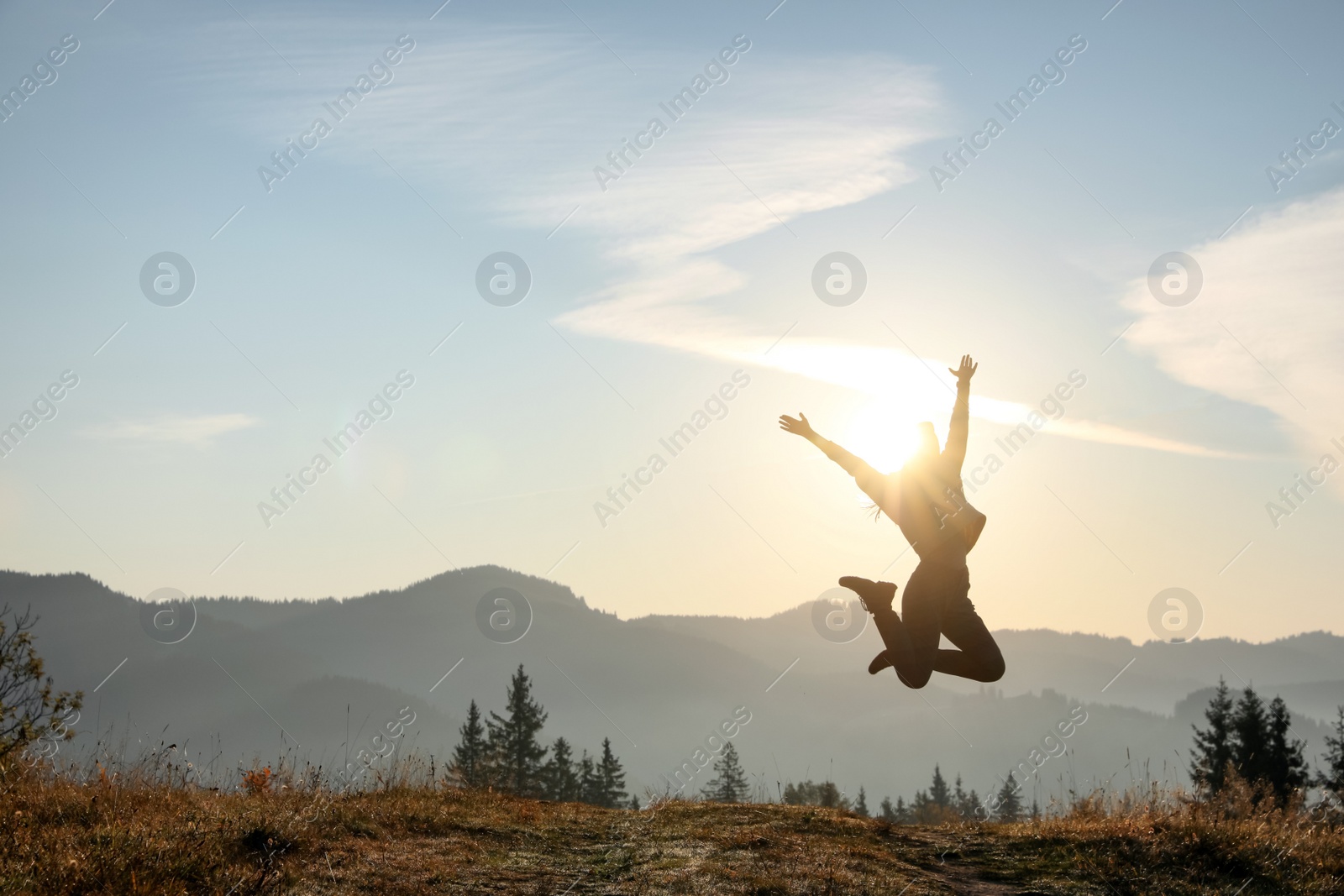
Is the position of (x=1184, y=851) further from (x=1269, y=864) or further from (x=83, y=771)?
(x=83, y=771)

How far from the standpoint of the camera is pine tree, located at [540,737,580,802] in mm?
65062

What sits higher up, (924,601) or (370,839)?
(924,601)

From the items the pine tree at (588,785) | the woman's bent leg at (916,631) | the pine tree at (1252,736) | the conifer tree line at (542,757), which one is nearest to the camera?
the woman's bent leg at (916,631)

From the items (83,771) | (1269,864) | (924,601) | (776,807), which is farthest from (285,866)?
(1269,864)

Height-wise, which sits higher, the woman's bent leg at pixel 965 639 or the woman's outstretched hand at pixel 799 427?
the woman's outstretched hand at pixel 799 427

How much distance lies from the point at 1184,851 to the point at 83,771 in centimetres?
1249

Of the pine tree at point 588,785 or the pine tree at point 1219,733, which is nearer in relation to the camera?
the pine tree at point 1219,733

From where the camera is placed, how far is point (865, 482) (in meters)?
9.02

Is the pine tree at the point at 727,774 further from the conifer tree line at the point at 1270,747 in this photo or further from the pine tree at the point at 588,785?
the conifer tree line at the point at 1270,747

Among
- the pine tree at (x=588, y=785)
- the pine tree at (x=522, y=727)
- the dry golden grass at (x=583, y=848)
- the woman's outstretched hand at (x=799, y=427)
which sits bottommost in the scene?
the pine tree at (x=588, y=785)

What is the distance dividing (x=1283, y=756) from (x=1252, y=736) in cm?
163

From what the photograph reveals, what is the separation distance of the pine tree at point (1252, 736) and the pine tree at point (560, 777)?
138 ft

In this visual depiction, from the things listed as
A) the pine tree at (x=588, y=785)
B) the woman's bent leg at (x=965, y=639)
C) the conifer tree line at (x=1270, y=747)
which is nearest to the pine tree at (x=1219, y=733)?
the conifer tree line at (x=1270, y=747)

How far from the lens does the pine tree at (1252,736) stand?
47750 mm
